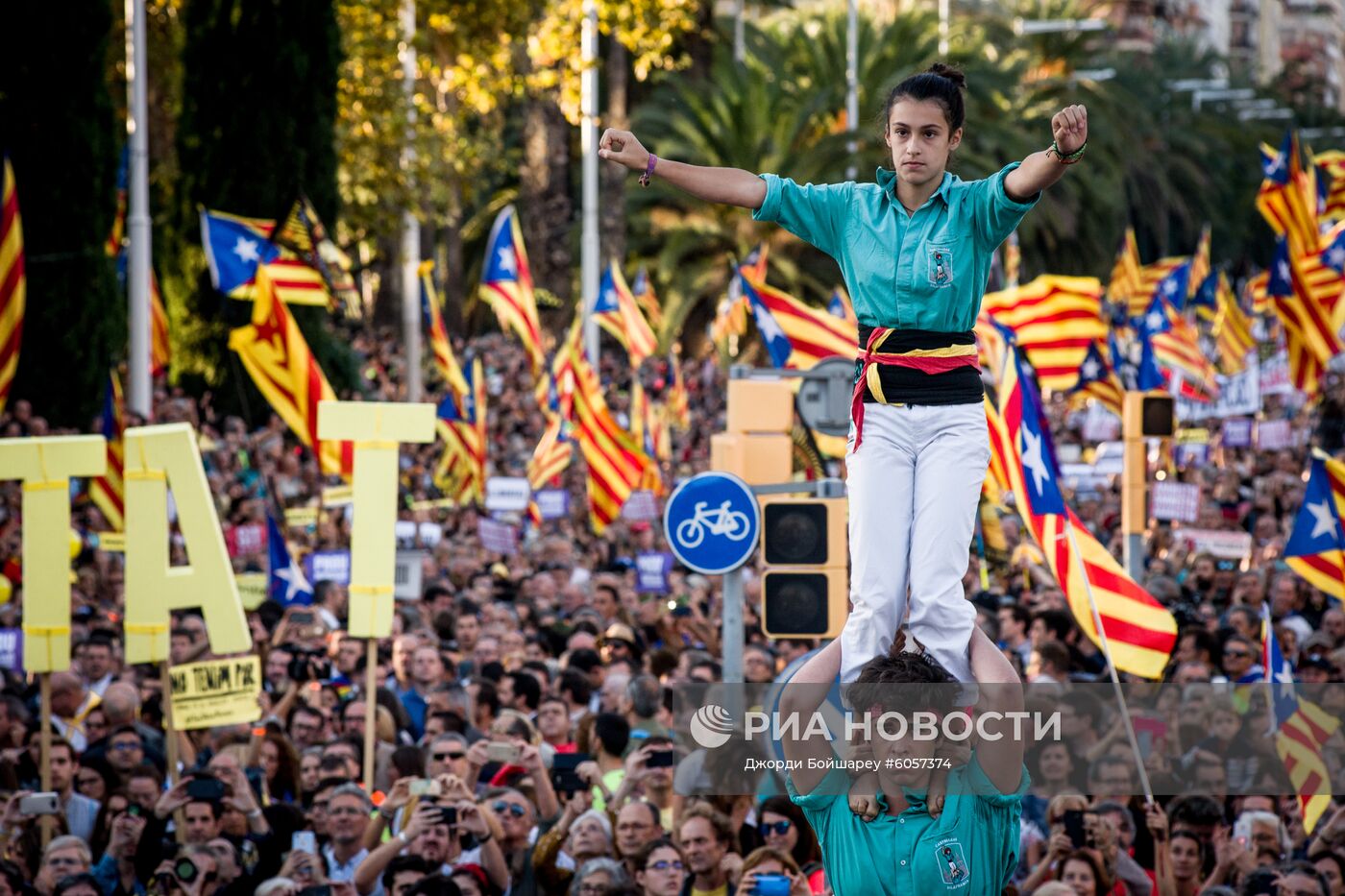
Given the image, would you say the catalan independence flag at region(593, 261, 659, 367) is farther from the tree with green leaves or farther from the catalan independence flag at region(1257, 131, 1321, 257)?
the catalan independence flag at region(1257, 131, 1321, 257)

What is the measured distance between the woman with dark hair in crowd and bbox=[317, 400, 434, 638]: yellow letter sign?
2276 mm

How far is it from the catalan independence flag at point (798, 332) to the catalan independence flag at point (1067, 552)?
4.55 meters

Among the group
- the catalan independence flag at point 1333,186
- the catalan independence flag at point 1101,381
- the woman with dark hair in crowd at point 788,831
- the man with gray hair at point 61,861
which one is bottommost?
the man with gray hair at point 61,861

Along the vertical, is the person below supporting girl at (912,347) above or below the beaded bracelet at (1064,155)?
below

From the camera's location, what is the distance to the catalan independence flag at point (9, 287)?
14055 mm

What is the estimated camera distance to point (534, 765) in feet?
29.4

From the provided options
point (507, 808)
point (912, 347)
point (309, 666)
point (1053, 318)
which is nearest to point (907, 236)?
point (912, 347)

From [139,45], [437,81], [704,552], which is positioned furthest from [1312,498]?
[437,81]

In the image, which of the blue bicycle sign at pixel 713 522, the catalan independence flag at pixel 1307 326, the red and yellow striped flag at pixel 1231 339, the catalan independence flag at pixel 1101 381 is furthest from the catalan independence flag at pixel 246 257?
the red and yellow striped flag at pixel 1231 339

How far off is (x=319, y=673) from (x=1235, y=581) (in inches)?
298

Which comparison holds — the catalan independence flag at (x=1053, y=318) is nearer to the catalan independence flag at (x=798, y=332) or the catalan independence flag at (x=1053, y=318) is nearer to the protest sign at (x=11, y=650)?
the catalan independence flag at (x=798, y=332)

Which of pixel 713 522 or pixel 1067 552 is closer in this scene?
pixel 713 522

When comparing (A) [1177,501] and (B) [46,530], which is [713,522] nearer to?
(B) [46,530]

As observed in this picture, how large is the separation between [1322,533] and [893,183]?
6.97m
